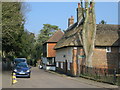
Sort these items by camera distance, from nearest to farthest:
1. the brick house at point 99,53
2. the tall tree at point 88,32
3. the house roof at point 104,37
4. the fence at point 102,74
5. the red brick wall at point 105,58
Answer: the fence at point 102,74 < the tall tree at point 88,32 < the brick house at point 99,53 < the house roof at point 104,37 < the red brick wall at point 105,58

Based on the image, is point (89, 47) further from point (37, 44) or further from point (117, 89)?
point (37, 44)

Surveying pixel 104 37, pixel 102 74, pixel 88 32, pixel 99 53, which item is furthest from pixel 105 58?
pixel 102 74

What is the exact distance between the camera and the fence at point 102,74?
63.3ft

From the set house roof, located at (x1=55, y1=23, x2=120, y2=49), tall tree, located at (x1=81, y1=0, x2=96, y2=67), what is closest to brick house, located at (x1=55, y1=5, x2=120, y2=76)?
house roof, located at (x1=55, y1=23, x2=120, y2=49)

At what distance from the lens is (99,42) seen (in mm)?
35219

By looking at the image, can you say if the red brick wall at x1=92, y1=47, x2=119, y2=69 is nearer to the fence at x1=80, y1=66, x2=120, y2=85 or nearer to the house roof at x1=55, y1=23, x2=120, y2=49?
the house roof at x1=55, y1=23, x2=120, y2=49

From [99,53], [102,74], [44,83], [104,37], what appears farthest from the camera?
[104,37]

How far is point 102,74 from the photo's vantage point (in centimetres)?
2298

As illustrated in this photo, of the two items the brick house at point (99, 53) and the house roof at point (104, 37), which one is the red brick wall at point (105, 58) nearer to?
the brick house at point (99, 53)

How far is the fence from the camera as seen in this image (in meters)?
19.3

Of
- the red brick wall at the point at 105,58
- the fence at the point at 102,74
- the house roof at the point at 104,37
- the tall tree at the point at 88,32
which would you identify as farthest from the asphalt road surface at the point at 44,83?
the red brick wall at the point at 105,58

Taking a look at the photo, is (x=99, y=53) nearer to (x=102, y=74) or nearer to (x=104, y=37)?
(x=104, y=37)

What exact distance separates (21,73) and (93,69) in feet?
25.4

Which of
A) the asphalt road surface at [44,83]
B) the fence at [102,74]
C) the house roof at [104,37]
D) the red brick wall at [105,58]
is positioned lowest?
the asphalt road surface at [44,83]
